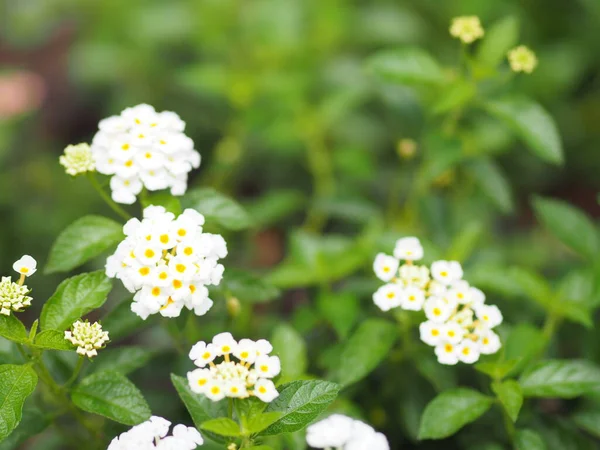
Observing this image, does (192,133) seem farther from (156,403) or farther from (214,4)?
(156,403)

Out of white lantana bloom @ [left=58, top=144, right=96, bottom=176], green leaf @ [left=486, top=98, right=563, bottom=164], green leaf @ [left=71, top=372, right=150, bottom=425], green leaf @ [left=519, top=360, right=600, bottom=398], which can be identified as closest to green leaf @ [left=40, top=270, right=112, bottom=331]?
green leaf @ [left=71, top=372, right=150, bottom=425]

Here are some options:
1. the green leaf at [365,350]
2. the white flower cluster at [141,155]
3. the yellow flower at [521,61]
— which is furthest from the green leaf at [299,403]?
the yellow flower at [521,61]

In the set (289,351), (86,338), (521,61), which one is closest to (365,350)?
(289,351)

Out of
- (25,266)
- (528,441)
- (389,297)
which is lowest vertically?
(528,441)

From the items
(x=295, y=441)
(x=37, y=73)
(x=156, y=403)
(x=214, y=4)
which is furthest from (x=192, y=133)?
(x=295, y=441)

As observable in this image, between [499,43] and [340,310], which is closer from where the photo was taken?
[340,310]

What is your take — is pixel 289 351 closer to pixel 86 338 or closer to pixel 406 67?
pixel 86 338
